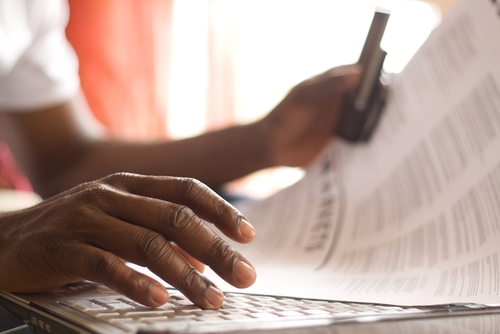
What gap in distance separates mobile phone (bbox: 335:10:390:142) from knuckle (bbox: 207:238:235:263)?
0.45m

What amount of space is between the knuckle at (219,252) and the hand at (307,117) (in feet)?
1.71

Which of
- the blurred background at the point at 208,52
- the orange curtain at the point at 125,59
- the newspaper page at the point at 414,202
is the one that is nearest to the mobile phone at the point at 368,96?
the newspaper page at the point at 414,202

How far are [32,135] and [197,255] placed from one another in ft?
2.54

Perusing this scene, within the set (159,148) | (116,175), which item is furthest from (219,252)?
(159,148)

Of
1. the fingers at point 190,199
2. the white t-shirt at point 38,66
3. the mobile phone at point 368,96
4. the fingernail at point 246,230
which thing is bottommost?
the fingernail at point 246,230

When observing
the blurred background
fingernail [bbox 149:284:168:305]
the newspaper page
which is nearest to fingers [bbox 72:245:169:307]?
fingernail [bbox 149:284:168:305]

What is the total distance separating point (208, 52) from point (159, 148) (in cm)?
177

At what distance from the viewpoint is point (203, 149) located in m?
0.97

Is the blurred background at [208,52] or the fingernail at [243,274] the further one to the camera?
the blurred background at [208,52]

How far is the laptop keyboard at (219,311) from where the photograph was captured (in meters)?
0.25

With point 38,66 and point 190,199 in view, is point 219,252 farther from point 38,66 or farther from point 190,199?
point 38,66

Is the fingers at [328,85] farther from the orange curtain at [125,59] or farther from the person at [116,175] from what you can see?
the orange curtain at [125,59]

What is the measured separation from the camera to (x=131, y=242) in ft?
1.12

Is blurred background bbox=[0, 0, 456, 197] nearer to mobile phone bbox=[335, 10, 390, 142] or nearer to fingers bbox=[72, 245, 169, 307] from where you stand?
mobile phone bbox=[335, 10, 390, 142]
